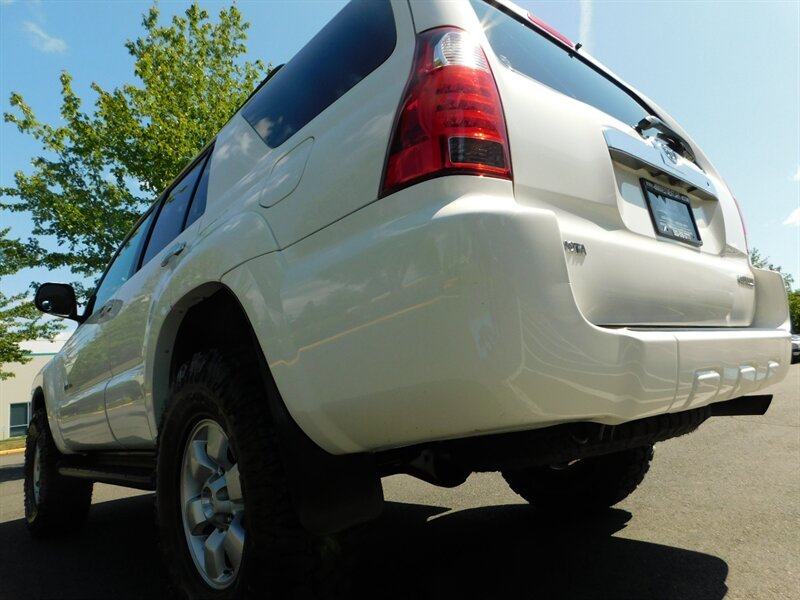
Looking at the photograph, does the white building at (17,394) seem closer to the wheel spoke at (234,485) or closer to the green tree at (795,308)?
the wheel spoke at (234,485)

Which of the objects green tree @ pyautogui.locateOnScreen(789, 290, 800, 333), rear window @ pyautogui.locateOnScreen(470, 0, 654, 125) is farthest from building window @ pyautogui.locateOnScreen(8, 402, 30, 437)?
green tree @ pyautogui.locateOnScreen(789, 290, 800, 333)

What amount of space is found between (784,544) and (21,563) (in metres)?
4.13

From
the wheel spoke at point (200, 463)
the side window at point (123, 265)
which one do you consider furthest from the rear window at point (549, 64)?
the side window at point (123, 265)

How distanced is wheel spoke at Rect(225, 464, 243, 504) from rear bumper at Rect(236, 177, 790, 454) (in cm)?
42

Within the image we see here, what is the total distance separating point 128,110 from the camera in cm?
1300

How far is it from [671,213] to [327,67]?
129 cm

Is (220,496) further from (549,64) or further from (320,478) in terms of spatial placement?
(549,64)

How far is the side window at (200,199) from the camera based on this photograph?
2.57 m

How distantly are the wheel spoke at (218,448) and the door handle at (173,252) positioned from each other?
0.85 m

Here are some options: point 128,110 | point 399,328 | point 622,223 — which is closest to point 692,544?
point 622,223

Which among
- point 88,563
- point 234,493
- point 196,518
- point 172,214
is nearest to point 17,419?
point 88,563

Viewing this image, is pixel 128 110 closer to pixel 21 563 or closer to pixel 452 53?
pixel 21 563

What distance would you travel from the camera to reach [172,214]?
3.07 meters

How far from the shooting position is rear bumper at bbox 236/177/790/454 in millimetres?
1246
